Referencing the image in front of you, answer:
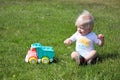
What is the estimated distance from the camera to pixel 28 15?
1438 cm

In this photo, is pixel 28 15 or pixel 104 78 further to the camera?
pixel 28 15

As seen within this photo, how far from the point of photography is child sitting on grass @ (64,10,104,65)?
7.39 meters

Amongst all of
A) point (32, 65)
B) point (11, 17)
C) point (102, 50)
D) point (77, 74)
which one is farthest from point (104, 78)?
point (11, 17)

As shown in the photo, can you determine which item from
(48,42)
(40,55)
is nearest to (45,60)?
(40,55)

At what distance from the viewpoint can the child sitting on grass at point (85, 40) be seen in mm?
7395

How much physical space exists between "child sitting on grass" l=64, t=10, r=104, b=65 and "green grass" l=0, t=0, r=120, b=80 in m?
0.21

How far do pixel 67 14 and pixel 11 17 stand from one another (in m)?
2.68

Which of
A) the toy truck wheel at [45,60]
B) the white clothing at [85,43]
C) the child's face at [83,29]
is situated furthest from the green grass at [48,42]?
the child's face at [83,29]

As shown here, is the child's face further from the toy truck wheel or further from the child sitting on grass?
the toy truck wheel

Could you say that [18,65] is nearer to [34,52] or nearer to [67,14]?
[34,52]

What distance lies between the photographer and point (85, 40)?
7605mm

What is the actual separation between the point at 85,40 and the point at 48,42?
221 cm

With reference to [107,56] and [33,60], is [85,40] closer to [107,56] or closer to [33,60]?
[107,56]

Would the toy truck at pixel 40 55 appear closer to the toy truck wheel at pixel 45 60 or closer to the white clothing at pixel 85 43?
the toy truck wheel at pixel 45 60
